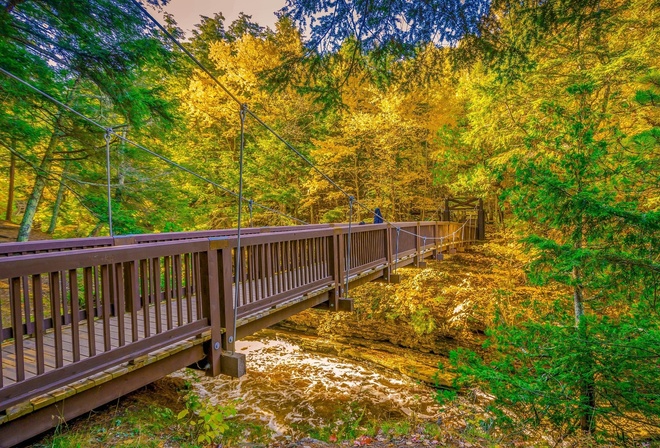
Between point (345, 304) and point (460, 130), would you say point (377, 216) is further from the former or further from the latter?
point (460, 130)

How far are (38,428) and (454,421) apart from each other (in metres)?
4.91

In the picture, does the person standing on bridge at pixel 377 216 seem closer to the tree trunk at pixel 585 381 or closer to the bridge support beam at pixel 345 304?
the bridge support beam at pixel 345 304

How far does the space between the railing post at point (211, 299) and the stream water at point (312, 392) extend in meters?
2.37

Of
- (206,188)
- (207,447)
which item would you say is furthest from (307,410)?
(206,188)

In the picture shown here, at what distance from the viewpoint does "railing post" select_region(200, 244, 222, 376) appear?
3.04 meters

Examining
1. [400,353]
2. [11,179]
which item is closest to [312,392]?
[400,353]

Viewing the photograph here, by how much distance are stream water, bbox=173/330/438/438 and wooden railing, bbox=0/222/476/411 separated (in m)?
2.10

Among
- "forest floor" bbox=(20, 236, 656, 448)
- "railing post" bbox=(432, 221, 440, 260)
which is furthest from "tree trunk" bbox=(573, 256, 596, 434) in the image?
"railing post" bbox=(432, 221, 440, 260)

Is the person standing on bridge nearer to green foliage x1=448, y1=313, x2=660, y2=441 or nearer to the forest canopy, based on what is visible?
the forest canopy

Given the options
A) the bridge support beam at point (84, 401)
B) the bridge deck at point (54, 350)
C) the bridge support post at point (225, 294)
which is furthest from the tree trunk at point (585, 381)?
the bridge deck at point (54, 350)

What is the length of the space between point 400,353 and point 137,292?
7.27 m

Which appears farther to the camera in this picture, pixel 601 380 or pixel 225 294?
pixel 225 294

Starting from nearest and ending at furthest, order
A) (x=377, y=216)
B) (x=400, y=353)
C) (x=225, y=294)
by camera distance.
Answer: (x=225, y=294) < (x=377, y=216) < (x=400, y=353)

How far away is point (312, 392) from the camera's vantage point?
6262mm
